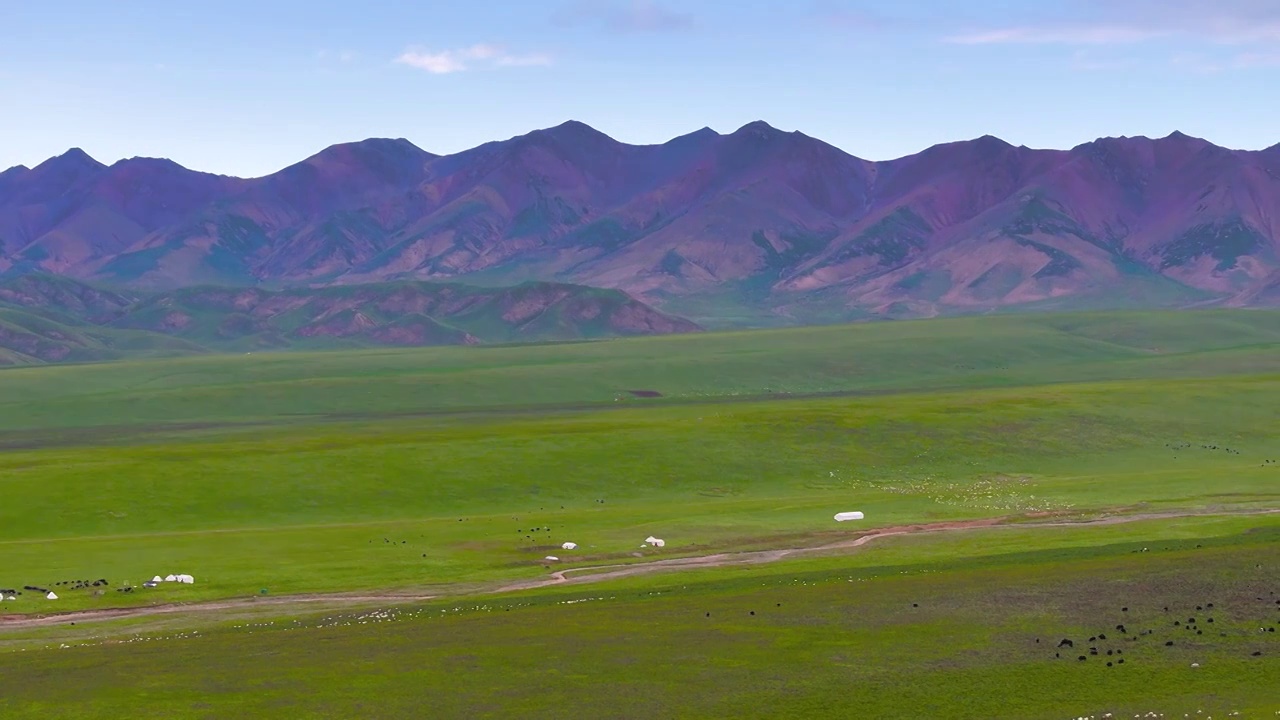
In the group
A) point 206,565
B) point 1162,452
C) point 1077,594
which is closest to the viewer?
point 1077,594

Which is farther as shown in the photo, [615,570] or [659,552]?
[659,552]

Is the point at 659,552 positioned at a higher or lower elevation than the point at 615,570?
lower

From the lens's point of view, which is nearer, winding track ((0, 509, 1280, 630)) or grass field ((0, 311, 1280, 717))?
grass field ((0, 311, 1280, 717))

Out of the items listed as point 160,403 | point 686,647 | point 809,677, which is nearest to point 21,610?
point 686,647

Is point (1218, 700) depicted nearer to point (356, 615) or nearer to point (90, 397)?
point (356, 615)
